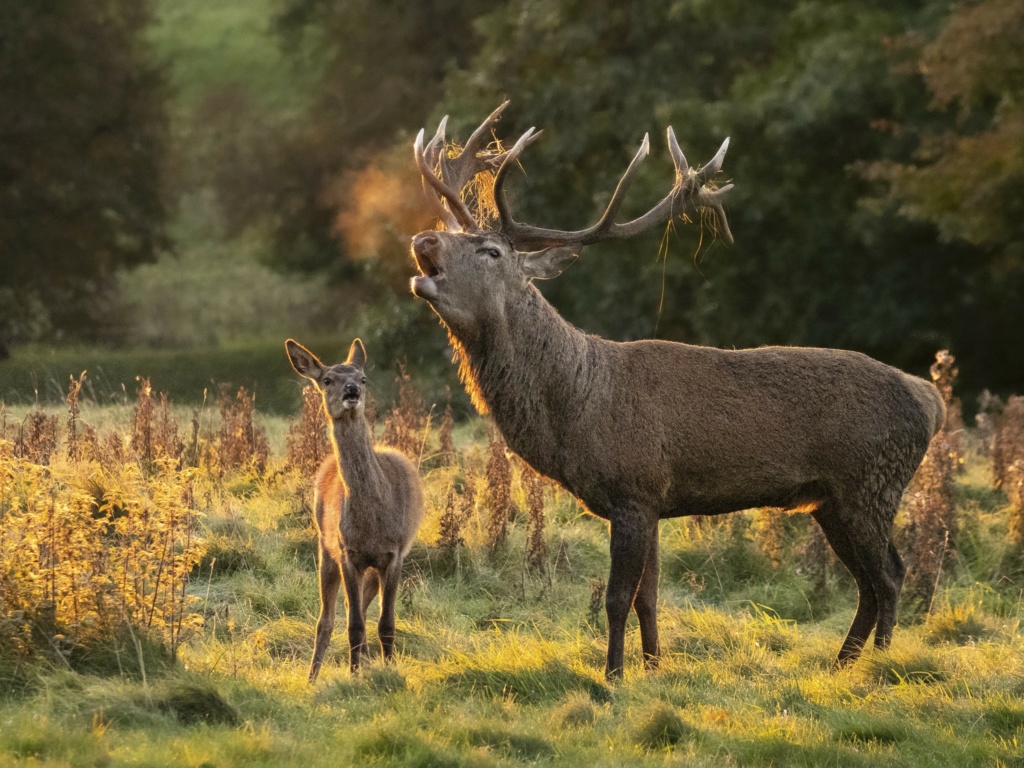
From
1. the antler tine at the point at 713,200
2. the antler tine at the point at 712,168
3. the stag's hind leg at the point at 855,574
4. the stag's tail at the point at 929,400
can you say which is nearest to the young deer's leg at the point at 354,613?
the stag's hind leg at the point at 855,574

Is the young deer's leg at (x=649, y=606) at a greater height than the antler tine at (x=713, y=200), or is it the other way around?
the antler tine at (x=713, y=200)

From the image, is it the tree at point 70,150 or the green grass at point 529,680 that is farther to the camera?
the tree at point 70,150

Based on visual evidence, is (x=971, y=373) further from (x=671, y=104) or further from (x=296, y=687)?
(x=296, y=687)

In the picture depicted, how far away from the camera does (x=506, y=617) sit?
952cm

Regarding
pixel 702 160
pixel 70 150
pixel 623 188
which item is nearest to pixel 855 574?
pixel 623 188

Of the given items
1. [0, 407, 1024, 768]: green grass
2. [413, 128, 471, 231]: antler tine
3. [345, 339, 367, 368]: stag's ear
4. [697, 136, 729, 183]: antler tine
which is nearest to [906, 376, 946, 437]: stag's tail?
[0, 407, 1024, 768]: green grass

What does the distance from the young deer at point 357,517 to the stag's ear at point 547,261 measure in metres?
1.14

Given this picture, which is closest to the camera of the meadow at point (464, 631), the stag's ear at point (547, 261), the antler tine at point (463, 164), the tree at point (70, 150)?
the meadow at point (464, 631)

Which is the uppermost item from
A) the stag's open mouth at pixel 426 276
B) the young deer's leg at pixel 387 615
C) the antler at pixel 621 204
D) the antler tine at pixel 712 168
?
the antler tine at pixel 712 168

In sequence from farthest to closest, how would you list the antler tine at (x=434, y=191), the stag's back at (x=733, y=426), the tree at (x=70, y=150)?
the tree at (x=70, y=150), the antler tine at (x=434, y=191), the stag's back at (x=733, y=426)

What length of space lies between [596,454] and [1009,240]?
54.7 ft

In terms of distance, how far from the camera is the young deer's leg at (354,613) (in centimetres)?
787

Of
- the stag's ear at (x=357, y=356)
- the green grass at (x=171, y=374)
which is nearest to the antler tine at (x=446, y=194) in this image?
the stag's ear at (x=357, y=356)

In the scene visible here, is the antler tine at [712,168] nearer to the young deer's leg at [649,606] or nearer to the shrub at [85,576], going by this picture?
the young deer's leg at [649,606]
